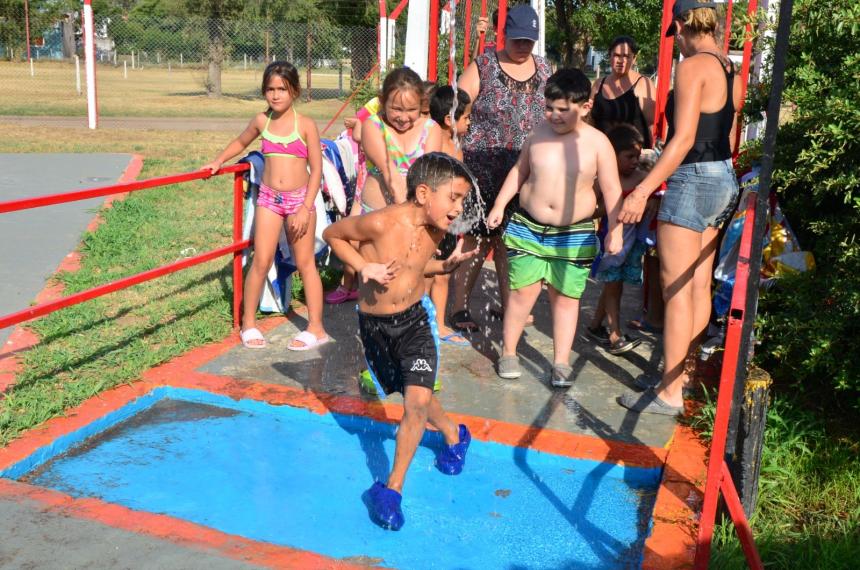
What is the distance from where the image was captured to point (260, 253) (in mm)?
5504

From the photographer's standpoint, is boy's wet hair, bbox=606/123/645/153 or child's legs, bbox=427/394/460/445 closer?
child's legs, bbox=427/394/460/445

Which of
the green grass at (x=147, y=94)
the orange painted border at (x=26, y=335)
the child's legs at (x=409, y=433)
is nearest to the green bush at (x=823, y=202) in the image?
the child's legs at (x=409, y=433)

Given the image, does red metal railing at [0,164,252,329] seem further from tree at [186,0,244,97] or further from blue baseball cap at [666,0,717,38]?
tree at [186,0,244,97]

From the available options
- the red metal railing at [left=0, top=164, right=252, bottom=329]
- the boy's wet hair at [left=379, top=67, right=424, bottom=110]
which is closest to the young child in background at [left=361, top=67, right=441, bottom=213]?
the boy's wet hair at [left=379, top=67, right=424, bottom=110]

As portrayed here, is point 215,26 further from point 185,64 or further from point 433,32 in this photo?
point 433,32

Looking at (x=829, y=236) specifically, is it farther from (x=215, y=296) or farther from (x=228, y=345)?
(x=215, y=296)

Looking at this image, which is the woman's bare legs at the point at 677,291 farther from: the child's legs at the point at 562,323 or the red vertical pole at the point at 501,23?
the red vertical pole at the point at 501,23

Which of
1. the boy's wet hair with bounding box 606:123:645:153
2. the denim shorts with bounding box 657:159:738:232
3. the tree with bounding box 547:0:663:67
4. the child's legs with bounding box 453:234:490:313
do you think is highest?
the tree with bounding box 547:0:663:67

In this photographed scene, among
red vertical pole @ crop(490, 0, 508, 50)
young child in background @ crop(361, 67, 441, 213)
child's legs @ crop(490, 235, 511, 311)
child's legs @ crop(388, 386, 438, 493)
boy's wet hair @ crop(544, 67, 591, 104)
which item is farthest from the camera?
red vertical pole @ crop(490, 0, 508, 50)

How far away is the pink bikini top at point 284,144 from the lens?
5.40 metres

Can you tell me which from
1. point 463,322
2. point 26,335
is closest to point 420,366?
point 463,322

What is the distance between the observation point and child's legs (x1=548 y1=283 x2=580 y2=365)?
4.96 m

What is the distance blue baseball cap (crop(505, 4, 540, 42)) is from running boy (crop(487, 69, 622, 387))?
1.70 ft

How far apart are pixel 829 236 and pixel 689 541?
1.86 metres
